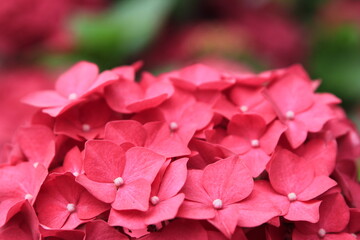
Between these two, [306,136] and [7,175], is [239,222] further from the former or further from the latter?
[7,175]

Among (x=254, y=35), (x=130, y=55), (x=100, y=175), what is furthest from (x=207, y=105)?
(x=254, y=35)

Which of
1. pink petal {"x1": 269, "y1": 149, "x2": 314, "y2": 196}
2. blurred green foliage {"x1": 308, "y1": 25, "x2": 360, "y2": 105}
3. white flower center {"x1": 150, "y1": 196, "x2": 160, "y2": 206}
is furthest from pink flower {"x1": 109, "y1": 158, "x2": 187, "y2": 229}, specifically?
blurred green foliage {"x1": 308, "y1": 25, "x2": 360, "y2": 105}

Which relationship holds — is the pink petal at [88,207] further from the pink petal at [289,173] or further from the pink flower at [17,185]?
the pink petal at [289,173]

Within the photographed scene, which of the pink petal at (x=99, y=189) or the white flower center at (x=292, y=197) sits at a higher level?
the pink petal at (x=99, y=189)

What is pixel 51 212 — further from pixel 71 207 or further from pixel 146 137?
pixel 146 137

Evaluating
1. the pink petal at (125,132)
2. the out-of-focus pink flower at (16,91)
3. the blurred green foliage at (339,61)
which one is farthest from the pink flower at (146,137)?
the blurred green foliage at (339,61)

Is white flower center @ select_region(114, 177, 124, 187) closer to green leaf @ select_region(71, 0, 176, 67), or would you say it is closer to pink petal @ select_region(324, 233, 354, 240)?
pink petal @ select_region(324, 233, 354, 240)

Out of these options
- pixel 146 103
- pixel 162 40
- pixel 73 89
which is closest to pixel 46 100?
pixel 73 89
